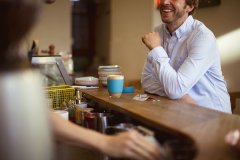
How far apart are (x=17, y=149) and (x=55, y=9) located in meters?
6.31

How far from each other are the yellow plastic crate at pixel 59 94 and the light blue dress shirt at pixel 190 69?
0.46m

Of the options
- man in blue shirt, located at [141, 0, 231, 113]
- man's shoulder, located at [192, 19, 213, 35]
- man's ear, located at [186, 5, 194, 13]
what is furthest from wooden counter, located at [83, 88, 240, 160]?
man's ear, located at [186, 5, 194, 13]

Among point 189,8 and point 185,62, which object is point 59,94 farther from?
point 189,8

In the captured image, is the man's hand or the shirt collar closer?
the man's hand

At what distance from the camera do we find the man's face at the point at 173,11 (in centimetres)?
209

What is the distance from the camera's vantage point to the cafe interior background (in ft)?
12.3

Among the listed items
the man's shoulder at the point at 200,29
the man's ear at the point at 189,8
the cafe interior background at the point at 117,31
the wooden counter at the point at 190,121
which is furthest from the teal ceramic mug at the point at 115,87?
the man's ear at the point at 189,8

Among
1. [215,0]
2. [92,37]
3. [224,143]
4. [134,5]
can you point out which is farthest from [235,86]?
[92,37]

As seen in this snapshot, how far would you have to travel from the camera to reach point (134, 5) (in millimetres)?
5406

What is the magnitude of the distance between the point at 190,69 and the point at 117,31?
14.6 feet

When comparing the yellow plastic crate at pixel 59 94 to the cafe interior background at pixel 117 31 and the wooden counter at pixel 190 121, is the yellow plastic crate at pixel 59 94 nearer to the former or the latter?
the wooden counter at pixel 190 121

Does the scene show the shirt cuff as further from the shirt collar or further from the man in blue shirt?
the shirt collar

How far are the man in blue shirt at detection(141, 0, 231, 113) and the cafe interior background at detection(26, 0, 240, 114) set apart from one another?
2.31 ft

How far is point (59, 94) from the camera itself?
182 centimetres
